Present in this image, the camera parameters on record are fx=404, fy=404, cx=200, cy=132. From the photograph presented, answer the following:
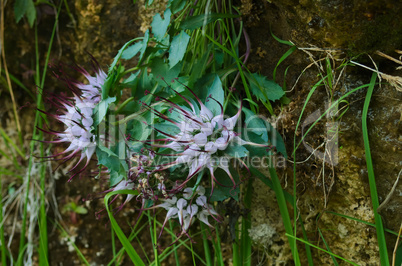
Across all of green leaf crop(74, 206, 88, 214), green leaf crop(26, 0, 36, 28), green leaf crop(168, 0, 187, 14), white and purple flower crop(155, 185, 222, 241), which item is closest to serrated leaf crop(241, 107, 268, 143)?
white and purple flower crop(155, 185, 222, 241)

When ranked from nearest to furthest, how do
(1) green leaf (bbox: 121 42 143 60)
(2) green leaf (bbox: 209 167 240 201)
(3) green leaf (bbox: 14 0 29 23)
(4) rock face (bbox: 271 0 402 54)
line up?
1. (4) rock face (bbox: 271 0 402 54)
2. (2) green leaf (bbox: 209 167 240 201)
3. (1) green leaf (bbox: 121 42 143 60)
4. (3) green leaf (bbox: 14 0 29 23)

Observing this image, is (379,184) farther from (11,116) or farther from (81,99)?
(11,116)

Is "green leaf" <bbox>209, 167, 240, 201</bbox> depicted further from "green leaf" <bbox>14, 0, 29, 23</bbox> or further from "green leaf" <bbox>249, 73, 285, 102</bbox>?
"green leaf" <bbox>14, 0, 29, 23</bbox>

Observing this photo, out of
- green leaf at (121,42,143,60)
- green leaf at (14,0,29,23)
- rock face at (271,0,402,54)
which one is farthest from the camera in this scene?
green leaf at (14,0,29,23)

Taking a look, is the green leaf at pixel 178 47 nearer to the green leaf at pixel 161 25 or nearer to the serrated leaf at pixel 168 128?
the green leaf at pixel 161 25

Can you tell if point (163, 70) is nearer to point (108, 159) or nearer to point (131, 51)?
point (131, 51)

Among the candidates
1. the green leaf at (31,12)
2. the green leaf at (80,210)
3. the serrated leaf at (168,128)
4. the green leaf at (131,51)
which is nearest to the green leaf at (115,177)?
the serrated leaf at (168,128)

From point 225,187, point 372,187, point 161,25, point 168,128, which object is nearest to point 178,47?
point 161,25
